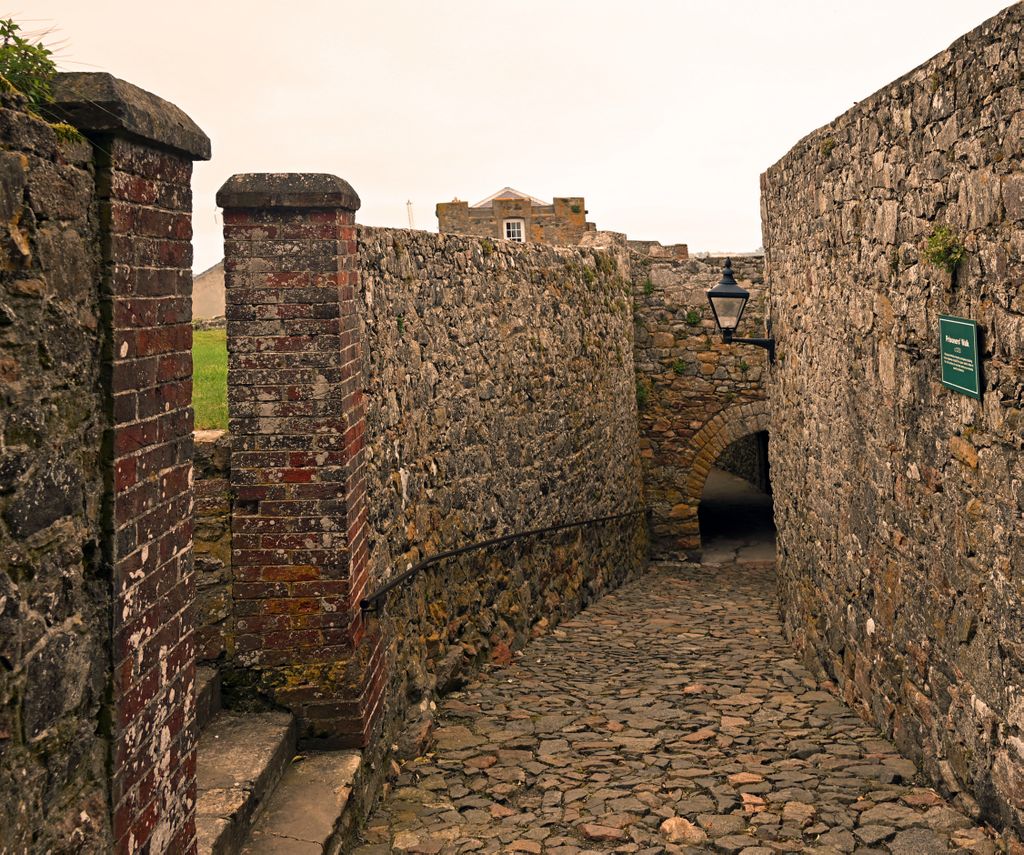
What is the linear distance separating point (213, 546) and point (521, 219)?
24.3 m

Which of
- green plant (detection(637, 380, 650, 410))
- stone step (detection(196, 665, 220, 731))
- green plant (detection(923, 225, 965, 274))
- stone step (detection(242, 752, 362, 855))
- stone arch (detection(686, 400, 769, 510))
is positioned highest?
green plant (detection(923, 225, 965, 274))

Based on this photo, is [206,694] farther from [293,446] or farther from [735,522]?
[735,522]

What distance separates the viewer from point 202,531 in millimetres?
5117

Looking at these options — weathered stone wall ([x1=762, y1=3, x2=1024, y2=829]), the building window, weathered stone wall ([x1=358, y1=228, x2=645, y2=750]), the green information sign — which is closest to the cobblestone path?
weathered stone wall ([x1=762, y1=3, x2=1024, y2=829])

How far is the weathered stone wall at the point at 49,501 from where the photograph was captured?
2.22 metres

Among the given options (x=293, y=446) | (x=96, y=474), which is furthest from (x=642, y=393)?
(x=96, y=474)

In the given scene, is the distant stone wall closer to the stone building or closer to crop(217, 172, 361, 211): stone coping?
the stone building

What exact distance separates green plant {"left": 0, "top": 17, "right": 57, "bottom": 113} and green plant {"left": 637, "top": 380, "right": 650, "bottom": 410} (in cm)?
1294

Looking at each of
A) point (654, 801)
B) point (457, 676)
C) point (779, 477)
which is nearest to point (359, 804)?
point (654, 801)

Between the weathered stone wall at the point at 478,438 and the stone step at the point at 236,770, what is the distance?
1012 millimetres

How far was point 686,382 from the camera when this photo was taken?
1512cm

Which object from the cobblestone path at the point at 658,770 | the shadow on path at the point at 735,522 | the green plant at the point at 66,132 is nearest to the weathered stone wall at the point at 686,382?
the shadow on path at the point at 735,522

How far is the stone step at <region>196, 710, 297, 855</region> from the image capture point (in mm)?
3988

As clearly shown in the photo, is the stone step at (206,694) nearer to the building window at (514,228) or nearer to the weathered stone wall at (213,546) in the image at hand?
the weathered stone wall at (213,546)
